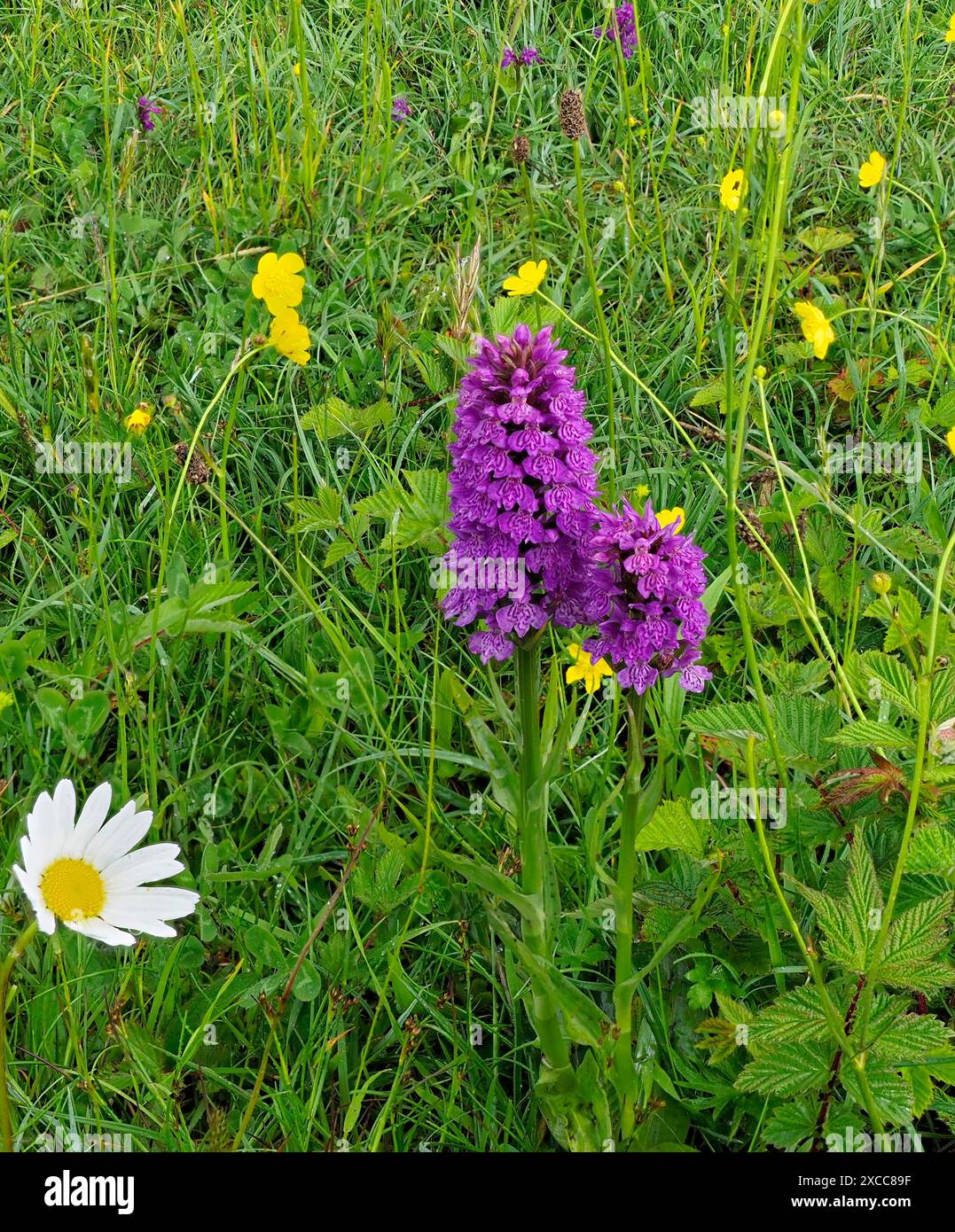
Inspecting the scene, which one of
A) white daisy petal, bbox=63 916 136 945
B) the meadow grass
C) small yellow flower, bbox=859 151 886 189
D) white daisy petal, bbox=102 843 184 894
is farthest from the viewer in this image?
small yellow flower, bbox=859 151 886 189

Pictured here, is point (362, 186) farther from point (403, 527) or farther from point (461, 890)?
point (461, 890)

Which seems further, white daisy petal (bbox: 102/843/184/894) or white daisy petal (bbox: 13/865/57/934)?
white daisy petal (bbox: 102/843/184/894)

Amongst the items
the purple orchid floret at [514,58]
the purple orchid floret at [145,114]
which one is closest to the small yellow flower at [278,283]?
the purple orchid floret at [145,114]

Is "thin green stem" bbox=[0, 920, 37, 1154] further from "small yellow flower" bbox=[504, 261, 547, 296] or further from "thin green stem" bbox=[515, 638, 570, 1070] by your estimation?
"small yellow flower" bbox=[504, 261, 547, 296]

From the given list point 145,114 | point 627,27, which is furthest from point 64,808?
point 627,27

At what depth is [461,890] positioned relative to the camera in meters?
1.85

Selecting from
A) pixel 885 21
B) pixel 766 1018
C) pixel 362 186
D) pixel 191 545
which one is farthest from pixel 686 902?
pixel 885 21

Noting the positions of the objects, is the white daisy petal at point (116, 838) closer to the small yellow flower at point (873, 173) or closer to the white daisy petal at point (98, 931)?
the white daisy petal at point (98, 931)

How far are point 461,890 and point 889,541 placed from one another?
3.60 feet

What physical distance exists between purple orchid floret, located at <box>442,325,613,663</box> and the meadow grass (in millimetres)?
223

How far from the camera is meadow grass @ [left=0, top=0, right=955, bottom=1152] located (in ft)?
5.32

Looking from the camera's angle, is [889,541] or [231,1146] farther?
[889,541]

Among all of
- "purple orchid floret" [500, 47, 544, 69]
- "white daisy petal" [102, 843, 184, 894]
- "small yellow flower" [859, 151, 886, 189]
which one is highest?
"purple orchid floret" [500, 47, 544, 69]

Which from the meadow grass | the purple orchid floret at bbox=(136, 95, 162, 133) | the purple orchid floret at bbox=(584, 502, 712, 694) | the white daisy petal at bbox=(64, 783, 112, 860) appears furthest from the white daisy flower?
the purple orchid floret at bbox=(136, 95, 162, 133)
